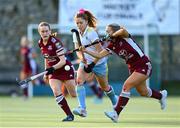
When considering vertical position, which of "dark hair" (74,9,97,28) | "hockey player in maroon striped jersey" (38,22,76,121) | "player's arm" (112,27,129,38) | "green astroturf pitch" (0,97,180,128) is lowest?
"green astroturf pitch" (0,97,180,128)

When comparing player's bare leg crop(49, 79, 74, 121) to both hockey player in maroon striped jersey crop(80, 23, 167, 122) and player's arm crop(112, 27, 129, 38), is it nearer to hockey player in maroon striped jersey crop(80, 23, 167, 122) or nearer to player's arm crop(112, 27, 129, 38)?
hockey player in maroon striped jersey crop(80, 23, 167, 122)

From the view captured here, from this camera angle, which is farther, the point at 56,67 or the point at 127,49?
the point at 56,67

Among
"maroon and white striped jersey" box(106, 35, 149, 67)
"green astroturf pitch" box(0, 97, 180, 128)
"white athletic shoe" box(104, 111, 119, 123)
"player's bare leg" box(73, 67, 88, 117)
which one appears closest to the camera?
"green astroturf pitch" box(0, 97, 180, 128)

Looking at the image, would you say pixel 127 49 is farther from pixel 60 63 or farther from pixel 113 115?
pixel 60 63

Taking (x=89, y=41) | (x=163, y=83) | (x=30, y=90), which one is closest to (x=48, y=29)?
(x=89, y=41)

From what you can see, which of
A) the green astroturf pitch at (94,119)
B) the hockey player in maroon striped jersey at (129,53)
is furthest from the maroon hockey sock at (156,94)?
the hockey player in maroon striped jersey at (129,53)

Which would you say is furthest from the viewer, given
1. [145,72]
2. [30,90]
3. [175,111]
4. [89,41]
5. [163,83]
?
[163,83]

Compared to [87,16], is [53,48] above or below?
below

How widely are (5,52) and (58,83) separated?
17033 mm

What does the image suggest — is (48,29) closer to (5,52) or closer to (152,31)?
(152,31)

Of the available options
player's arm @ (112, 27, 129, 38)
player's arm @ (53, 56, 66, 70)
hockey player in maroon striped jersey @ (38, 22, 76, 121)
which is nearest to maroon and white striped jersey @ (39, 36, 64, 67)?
hockey player in maroon striped jersey @ (38, 22, 76, 121)

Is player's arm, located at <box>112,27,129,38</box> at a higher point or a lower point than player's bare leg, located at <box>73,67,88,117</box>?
higher

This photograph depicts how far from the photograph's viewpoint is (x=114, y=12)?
29078 millimetres

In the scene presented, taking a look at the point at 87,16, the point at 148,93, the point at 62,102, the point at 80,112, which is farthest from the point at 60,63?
the point at 148,93
